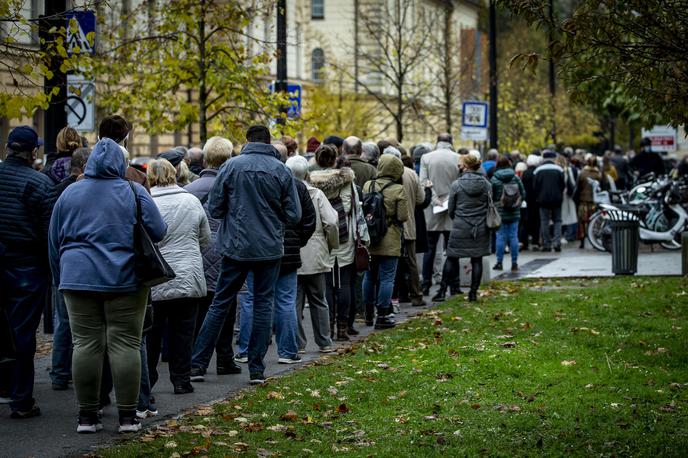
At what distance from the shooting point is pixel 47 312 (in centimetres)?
1498

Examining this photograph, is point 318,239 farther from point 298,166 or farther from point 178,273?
point 178,273

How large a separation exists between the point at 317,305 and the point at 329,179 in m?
1.24

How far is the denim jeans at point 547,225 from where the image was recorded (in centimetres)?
2705

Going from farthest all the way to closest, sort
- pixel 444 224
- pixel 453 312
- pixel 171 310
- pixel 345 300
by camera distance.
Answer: pixel 444 224, pixel 453 312, pixel 345 300, pixel 171 310

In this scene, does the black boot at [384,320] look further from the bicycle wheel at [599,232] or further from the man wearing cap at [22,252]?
the bicycle wheel at [599,232]

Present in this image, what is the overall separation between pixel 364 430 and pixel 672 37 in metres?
3.51

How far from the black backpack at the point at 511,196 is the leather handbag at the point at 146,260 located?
1377cm

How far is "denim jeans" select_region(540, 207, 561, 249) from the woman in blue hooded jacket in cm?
1881

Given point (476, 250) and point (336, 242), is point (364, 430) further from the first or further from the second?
point (476, 250)

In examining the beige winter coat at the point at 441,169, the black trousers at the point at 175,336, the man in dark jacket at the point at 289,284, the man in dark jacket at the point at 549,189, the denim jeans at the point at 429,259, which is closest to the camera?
the black trousers at the point at 175,336

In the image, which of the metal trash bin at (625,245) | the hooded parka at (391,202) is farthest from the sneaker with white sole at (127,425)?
the metal trash bin at (625,245)

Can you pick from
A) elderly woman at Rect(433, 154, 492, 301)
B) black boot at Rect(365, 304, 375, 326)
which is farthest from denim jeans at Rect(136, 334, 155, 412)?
elderly woman at Rect(433, 154, 492, 301)

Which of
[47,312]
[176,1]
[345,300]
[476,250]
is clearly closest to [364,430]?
[345,300]

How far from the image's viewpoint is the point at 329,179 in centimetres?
1311
